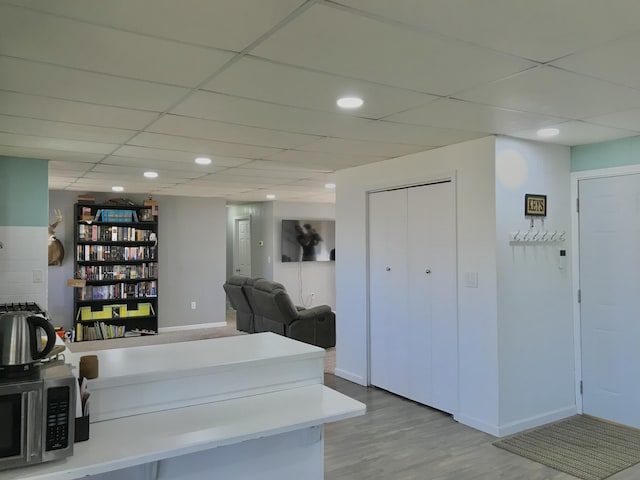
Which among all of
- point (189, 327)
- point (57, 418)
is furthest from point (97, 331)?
point (57, 418)

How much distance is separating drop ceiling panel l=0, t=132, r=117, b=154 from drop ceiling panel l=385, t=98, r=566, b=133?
94.4 inches

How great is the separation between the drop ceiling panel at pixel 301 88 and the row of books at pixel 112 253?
5725mm

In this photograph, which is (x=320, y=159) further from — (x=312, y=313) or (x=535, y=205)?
(x=312, y=313)

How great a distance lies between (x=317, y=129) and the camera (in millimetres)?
3496

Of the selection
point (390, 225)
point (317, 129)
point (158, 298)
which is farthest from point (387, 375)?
point (158, 298)

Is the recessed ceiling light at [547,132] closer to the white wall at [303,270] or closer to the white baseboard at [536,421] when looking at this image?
the white baseboard at [536,421]

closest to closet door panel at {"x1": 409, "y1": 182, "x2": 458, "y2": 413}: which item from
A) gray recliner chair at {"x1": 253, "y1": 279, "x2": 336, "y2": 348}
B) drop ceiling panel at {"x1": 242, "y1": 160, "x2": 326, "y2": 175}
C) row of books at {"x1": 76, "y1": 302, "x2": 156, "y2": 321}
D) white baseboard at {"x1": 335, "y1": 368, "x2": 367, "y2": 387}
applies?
white baseboard at {"x1": 335, "y1": 368, "x2": 367, "y2": 387}

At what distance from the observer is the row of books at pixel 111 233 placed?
7.47 meters

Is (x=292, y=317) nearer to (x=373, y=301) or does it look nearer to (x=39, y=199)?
(x=373, y=301)

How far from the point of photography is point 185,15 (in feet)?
5.69

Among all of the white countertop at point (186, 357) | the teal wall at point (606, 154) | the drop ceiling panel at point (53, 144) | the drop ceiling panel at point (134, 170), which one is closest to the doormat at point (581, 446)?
the white countertop at point (186, 357)

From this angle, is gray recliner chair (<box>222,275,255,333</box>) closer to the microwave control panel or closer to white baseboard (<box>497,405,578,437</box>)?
white baseboard (<box>497,405,578,437</box>)

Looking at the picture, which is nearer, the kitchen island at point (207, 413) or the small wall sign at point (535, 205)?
the kitchen island at point (207, 413)

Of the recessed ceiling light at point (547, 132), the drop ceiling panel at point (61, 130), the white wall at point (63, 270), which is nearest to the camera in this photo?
the drop ceiling panel at point (61, 130)
